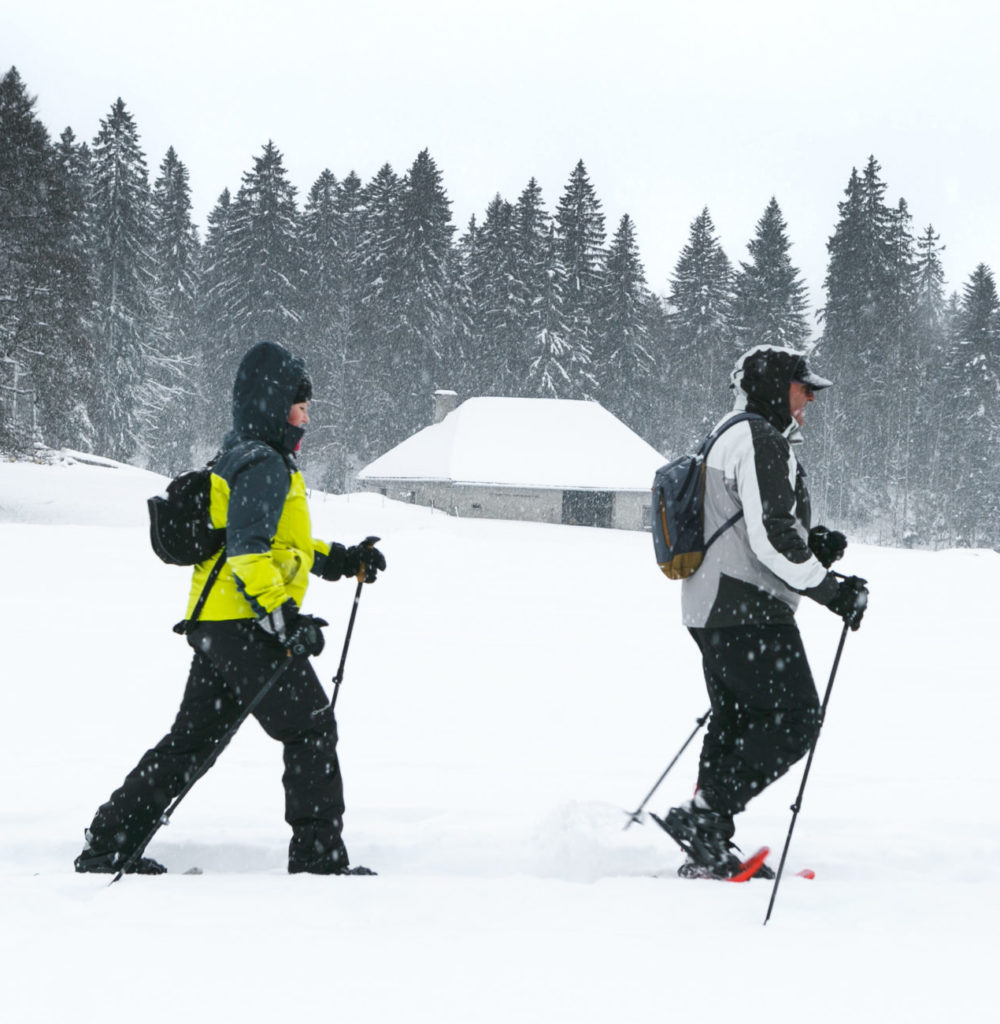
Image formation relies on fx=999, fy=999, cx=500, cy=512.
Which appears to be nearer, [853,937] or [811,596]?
[853,937]

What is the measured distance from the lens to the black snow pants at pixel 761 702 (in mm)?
3598

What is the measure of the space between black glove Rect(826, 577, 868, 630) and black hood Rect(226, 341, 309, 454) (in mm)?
2006

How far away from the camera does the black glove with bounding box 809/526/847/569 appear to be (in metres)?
3.92

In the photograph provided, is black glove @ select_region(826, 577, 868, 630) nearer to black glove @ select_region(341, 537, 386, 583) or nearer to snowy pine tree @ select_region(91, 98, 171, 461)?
black glove @ select_region(341, 537, 386, 583)

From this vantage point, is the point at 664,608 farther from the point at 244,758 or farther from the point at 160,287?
the point at 160,287

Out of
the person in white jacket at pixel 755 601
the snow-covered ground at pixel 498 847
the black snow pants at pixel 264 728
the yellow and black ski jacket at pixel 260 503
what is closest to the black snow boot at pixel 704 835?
the person in white jacket at pixel 755 601

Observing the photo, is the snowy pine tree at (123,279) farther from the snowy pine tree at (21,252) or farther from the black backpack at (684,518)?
the black backpack at (684,518)

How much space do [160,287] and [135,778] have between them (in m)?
56.9

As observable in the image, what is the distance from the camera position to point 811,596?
11.6ft

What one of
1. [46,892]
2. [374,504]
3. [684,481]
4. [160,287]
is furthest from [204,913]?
[160,287]

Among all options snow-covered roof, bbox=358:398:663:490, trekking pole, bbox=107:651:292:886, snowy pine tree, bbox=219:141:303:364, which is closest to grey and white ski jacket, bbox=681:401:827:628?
trekking pole, bbox=107:651:292:886

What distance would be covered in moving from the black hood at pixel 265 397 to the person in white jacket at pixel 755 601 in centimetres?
159

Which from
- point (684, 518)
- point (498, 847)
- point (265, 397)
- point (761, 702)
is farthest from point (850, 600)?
point (265, 397)

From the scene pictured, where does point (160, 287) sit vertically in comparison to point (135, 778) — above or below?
above
